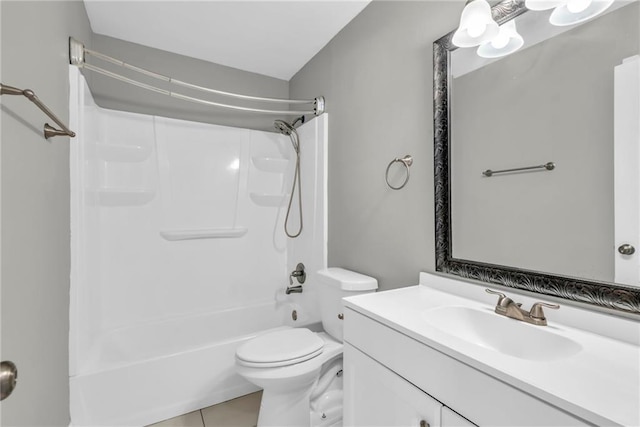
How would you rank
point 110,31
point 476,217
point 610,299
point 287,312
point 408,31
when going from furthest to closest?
point 287,312
point 110,31
point 408,31
point 476,217
point 610,299

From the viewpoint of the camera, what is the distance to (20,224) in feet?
2.86

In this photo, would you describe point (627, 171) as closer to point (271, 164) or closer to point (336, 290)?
point (336, 290)

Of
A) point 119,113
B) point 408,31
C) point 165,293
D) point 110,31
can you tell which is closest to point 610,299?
point 408,31

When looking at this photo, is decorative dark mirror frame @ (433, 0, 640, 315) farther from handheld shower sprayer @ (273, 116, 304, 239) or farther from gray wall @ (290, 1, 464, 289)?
handheld shower sprayer @ (273, 116, 304, 239)

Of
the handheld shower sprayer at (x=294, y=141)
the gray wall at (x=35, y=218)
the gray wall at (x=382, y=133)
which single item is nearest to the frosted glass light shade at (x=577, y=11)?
the gray wall at (x=382, y=133)

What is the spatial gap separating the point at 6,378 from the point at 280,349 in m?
1.07

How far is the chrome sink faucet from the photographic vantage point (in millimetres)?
881

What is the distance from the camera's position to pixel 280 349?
148 centimetres

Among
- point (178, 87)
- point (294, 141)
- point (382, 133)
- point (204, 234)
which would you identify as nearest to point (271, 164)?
point (294, 141)

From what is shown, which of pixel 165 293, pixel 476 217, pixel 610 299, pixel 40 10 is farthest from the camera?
pixel 165 293

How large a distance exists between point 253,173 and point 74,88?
1311 mm

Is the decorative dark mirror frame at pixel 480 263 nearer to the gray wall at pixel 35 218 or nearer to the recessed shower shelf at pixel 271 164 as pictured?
the gray wall at pixel 35 218

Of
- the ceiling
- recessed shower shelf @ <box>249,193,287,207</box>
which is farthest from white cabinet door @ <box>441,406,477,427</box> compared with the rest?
recessed shower shelf @ <box>249,193,287,207</box>

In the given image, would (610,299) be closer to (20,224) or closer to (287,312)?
(20,224)
